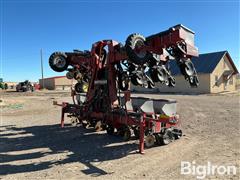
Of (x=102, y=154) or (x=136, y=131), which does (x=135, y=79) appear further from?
(x=102, y=154)

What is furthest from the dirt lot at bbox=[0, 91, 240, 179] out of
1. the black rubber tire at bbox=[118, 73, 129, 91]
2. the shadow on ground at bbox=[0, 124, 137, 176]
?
the black rubber tire at bbox=[118, 73, 129, 91]

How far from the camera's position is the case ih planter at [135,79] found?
21.1ft

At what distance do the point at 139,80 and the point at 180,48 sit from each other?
1462mm

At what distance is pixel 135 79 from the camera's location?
7.34m

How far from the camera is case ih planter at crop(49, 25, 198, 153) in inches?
254

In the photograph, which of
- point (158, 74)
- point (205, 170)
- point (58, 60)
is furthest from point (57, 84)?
point (205, 170)

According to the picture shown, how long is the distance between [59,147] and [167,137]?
293 centimetres

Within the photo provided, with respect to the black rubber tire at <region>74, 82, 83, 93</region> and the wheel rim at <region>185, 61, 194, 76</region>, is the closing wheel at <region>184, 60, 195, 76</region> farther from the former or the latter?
the black rubber tire at <region>74, 82, 83, 93</region>

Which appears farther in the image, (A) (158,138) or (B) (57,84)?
(B) (57,84)

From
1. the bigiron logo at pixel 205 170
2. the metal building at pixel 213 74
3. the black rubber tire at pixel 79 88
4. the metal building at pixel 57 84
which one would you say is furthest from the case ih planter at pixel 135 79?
the metal building at pixel 57 84

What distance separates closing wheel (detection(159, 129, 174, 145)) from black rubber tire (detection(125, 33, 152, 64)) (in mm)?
2124

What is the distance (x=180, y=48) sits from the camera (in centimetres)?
648

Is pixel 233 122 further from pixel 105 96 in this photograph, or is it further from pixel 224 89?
pixel 224 89

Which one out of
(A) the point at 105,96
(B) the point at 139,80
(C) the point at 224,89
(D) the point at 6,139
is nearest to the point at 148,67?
(B) the point at 139,80
